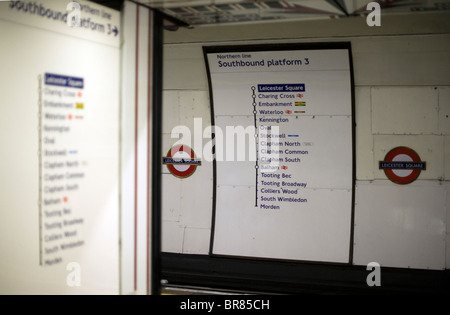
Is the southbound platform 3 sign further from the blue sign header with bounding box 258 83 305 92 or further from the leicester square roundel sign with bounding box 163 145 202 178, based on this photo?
the leicester square roundel sign with bounding box 163 145 202 178

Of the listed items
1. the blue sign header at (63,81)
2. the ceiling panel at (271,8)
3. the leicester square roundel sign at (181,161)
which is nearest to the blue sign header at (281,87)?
the leicester square roundel sign at (181,161)

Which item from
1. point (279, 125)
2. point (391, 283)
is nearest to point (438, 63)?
point (279, 125)

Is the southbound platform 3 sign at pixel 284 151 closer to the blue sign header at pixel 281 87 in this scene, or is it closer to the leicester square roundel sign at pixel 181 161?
the blue sign header at pixel 281 87

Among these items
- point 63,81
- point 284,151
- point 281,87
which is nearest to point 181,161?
point 284,151

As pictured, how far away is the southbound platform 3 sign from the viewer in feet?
21.3

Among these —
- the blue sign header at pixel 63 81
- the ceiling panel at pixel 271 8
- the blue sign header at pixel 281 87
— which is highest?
the ceiling panel at pixel 271 8

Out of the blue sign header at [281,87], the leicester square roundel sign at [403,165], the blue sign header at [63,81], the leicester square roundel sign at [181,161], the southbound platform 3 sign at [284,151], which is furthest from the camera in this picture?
the leicester square roundel sign at [181,161]

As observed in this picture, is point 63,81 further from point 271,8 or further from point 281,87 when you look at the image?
point 281,87

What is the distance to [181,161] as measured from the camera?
23.0 feet

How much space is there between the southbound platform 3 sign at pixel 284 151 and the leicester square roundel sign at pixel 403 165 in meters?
0.45

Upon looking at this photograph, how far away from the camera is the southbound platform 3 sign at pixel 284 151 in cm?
649

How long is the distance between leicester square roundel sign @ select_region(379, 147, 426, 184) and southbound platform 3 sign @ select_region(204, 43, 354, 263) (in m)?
0.45

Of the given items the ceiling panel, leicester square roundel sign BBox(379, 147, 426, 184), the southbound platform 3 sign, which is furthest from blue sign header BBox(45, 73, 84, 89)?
leicester square roundel sign BBox(379, 147, 426, 184)
